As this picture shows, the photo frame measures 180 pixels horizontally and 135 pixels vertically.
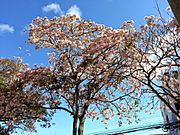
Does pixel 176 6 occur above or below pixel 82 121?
below

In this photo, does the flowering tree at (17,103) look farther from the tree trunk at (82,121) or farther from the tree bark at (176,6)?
the tree bark at (176,6)

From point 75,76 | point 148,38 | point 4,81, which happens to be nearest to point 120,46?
point 148,38

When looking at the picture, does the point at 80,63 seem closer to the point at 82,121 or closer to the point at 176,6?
the point at 82,121

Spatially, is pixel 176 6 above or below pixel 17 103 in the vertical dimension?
below

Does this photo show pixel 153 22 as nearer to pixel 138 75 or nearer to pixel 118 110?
pixel 138 75

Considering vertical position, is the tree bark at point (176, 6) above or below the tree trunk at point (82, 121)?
below

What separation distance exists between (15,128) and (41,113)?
176 inches

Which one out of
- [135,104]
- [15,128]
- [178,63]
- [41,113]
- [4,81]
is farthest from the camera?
[15,128]

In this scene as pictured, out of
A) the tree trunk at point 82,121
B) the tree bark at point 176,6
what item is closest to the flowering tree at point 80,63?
the tree trunk at point 82,121

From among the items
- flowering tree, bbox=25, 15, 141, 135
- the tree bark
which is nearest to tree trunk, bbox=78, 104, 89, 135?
flowering tree, bbox=25, 15, 141, 135

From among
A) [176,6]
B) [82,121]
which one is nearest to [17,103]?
[82,121]

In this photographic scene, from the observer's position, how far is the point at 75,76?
13.5 metres

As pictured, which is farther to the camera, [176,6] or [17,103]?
[17,103]

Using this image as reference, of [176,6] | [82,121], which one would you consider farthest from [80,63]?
[176,6]
